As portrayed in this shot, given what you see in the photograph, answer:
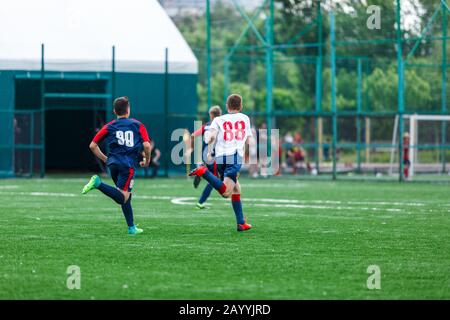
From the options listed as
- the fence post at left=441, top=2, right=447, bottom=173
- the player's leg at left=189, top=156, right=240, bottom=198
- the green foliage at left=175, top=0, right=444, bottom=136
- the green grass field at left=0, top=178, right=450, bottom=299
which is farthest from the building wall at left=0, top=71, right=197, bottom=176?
the player's leg at left=189, top=156, right=240, bottom=198

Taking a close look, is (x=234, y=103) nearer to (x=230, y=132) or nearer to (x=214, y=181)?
(x=230, y=132)

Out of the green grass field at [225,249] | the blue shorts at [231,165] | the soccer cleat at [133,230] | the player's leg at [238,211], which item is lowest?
the green grass field at [225,249]

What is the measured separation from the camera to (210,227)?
15.6 metres

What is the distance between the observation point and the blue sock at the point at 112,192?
46.0ft

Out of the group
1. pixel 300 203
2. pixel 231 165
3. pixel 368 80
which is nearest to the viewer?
pixel 231 165

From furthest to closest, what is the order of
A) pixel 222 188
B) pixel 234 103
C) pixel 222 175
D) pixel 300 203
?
pixel 300 203 < pixel 222 175 < pixel 234 103 < pixel 222 188

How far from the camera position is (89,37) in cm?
3506

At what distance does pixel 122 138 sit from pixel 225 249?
8.99ft

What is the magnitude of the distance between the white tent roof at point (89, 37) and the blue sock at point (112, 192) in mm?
19881

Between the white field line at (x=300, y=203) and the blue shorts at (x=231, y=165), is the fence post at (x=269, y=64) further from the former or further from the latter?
the blue shorts at (x=231, y=165)

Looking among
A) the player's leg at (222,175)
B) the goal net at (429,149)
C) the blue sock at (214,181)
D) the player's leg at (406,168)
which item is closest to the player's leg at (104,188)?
the player's leg at (222,175)

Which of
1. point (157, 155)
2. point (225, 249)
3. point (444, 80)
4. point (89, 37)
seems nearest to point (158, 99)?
point (157, 155)
